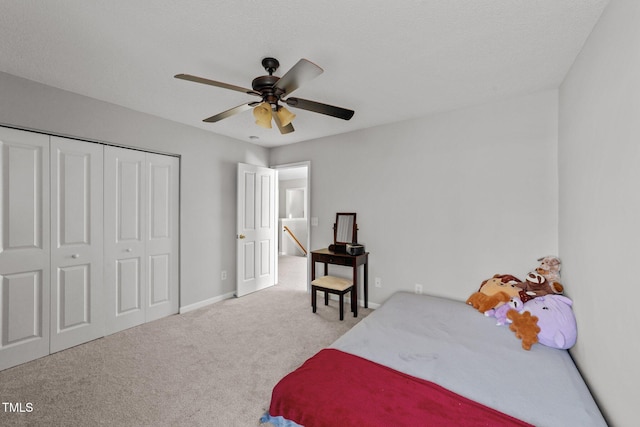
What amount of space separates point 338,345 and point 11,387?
244 centimetres

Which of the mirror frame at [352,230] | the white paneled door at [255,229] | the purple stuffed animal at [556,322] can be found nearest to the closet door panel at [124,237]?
the white paneled door at [255,229]

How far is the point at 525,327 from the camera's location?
1840 mm

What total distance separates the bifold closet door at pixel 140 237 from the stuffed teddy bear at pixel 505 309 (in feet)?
11.6

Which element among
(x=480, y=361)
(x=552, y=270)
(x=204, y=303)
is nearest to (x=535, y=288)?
(x=552, y=270)

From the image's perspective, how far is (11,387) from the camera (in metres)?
1.88

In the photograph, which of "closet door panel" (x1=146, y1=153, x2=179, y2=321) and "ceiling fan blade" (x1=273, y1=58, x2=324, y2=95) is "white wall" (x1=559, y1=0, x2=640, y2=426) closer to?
"ceiling fan blade" (x1=273, y1=58, x2=324, y2=95)

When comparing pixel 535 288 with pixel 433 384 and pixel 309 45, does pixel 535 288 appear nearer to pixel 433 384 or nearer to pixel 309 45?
pixel 433 384

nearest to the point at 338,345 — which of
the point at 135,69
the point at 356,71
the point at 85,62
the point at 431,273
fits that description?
the point at 431,273

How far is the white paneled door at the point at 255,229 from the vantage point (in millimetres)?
3857

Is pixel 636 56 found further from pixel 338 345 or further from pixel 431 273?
pixel 431 273

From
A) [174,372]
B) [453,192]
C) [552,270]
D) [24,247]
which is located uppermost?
[453,192]

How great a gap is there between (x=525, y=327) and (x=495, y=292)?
1.76 feet

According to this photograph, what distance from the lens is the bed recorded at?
116 cm

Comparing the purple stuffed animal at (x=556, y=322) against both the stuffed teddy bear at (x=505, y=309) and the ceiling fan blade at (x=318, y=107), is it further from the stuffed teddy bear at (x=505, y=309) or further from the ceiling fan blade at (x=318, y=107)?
the ceiling fan blade at (x=318, y=107)
